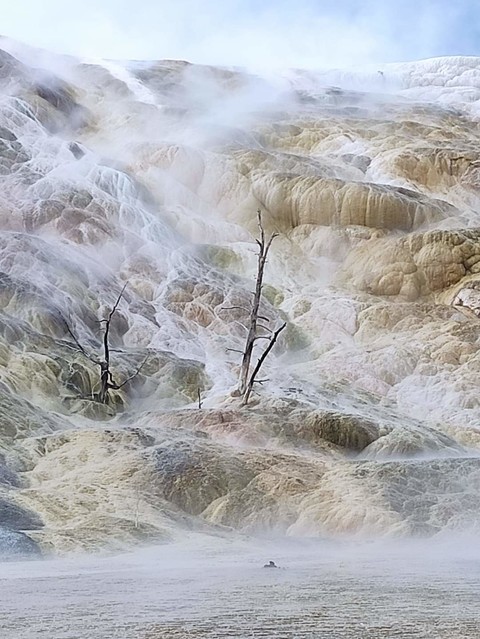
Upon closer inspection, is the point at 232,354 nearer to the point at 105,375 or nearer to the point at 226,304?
the point at 226,304

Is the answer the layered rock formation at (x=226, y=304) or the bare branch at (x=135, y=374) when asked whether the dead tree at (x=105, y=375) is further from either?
the layered rock formation at (x=226, y=304)

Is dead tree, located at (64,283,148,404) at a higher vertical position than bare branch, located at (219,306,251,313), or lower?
lower

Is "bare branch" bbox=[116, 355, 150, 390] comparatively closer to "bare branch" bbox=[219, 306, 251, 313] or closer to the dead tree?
the dead tree

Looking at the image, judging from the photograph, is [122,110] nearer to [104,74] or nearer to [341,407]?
[104,74]

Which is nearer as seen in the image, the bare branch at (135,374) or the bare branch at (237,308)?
the bare branch at (135,374)

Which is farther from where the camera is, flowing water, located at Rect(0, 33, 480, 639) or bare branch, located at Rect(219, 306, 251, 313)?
bare branch, located at Rect(219, 306, 251, 313)

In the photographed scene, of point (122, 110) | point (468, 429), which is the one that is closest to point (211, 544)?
point (468, 429)

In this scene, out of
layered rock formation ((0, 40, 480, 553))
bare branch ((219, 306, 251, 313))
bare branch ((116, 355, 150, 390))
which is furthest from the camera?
bare branch ((219, 306, 251, 313))

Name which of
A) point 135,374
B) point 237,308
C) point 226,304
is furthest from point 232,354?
point 135,374

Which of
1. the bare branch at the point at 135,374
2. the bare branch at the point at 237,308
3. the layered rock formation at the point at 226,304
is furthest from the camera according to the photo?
the bare branch at the point at 237,308

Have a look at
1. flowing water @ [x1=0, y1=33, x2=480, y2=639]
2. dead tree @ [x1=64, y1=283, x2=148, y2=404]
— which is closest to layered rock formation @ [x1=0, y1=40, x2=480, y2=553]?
flowing water @ [x1=0, y1=33, x2=480, y2=639]

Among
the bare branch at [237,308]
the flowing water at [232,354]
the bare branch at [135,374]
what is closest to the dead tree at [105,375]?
the bare branch at [135,374]
